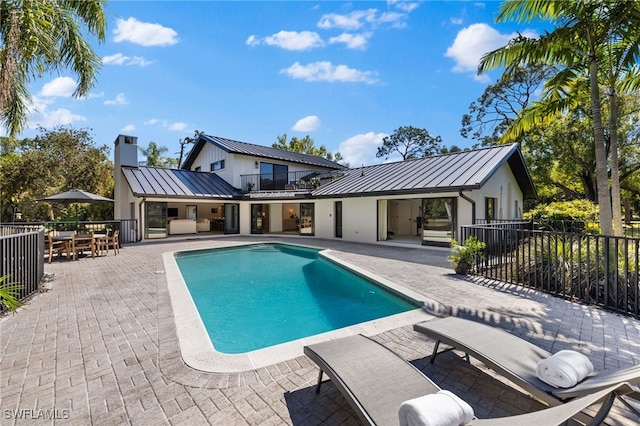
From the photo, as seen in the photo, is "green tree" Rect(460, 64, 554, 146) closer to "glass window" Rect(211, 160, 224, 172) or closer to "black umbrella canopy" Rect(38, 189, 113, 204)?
"glass window" Rect(211, 160, 224, 172)

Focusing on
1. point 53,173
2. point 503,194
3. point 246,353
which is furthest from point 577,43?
point 53,173

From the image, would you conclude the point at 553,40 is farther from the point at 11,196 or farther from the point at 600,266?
the point at 11,196

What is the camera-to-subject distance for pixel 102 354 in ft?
12.4

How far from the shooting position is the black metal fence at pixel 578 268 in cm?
513

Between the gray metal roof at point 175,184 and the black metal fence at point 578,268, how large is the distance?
15116mm

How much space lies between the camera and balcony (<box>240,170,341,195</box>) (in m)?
19.7

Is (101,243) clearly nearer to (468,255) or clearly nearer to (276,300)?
(276,300)

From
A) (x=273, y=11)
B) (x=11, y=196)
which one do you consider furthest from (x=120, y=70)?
(x=11, y=196)

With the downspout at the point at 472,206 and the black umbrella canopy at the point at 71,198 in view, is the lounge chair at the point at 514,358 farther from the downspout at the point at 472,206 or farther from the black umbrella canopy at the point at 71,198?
the black umbrella canopy at the point at 71,198

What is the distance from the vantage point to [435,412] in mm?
1767

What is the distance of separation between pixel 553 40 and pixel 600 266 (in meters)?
5.57

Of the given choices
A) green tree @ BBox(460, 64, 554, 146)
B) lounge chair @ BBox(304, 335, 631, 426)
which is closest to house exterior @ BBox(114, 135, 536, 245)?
lounge chair @ BBox(304, 335, 631, 426)

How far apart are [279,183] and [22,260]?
53.4ft

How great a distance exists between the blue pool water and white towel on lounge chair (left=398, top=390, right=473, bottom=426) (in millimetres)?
3492
